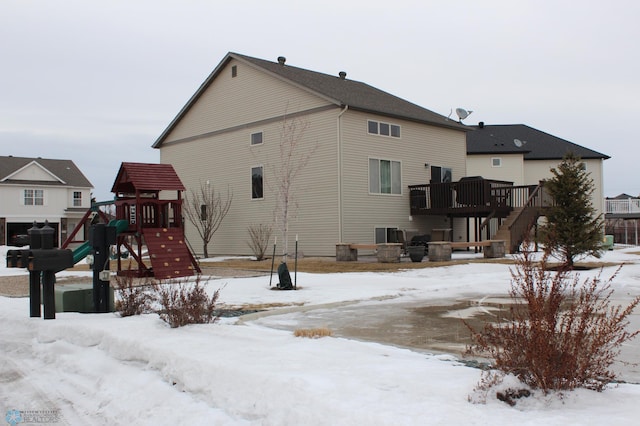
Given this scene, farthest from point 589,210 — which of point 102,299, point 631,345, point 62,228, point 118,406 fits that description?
point 62,228

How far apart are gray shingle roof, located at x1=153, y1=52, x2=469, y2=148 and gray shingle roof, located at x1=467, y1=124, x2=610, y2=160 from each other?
12507 mm

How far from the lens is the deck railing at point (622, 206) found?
40.6 meters

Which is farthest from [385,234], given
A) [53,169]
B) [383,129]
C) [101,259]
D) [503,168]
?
[53,169]

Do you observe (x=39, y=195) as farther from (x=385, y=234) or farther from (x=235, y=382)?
(x=235, y=382)

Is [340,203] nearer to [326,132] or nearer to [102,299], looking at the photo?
[326,132]

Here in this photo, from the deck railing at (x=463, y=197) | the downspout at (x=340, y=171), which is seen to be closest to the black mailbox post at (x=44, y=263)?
the downspout at (x=340, y=171)

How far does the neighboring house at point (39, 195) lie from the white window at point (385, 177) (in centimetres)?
3131

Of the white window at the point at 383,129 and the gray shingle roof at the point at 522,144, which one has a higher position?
the gray shingle roof at the point at 522,144

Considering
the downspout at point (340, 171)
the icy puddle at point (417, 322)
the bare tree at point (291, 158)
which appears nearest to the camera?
the icy puddle at point (417, 322)

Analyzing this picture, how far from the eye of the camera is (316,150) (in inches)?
952

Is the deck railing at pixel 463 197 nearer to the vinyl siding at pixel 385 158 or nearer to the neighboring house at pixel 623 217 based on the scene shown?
A: the vinyl siding at pixel 385 158

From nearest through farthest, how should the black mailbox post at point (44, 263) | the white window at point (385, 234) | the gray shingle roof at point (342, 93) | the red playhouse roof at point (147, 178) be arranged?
the black mailbox post at point (44, 263) → the red playhouse roof at point (147, 178) → the gray shingle roof at point (342, 93) → the white window at point (385, 234)

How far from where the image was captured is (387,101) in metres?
27.7

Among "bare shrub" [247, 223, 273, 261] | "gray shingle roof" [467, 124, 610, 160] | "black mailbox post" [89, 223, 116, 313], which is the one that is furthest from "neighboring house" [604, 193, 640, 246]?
"black mailbox post" [89, 223, 116, 313]
